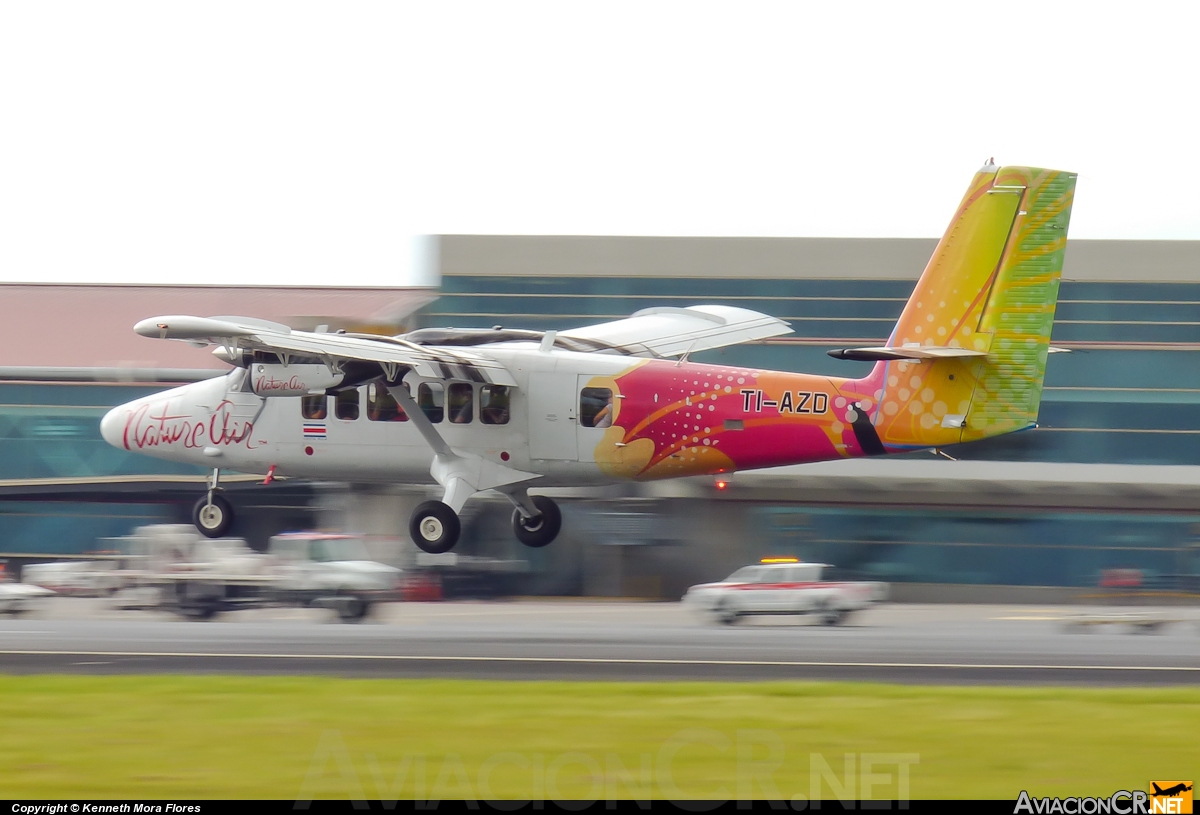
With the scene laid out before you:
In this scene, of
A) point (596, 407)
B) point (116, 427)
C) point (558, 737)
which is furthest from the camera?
point (116, 427)

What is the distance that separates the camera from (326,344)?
74.5 ft

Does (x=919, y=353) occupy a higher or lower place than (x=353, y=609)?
higher

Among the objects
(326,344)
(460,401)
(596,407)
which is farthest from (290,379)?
(596,407)

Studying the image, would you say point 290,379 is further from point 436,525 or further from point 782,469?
point 782,469

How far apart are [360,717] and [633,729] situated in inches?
130

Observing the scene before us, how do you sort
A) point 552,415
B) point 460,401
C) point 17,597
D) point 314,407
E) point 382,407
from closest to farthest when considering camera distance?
point 552,415, point 460,401, point 382,407, point 314,407, point 17,597

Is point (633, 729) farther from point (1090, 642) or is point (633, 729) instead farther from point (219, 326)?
point (1090, 642)

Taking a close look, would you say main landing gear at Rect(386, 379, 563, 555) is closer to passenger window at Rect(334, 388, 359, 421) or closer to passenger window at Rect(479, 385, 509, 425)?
passenger window at Rect(479, 385, 509, 425)

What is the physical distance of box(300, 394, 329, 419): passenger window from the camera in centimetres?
2505

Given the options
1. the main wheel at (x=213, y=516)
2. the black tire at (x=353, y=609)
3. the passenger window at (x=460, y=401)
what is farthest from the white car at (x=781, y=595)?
the main wheel at (x=213, y=516)

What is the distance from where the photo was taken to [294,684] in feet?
59.1

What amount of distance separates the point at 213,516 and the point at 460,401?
555cm

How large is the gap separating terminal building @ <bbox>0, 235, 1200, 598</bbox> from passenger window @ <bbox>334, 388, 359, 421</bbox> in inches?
560

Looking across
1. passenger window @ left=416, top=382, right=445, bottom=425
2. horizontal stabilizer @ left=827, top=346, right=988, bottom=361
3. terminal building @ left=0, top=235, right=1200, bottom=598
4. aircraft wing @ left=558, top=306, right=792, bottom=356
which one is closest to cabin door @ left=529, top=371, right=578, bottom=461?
passenger window @ left=416, top=382, right=445, bottom=425
